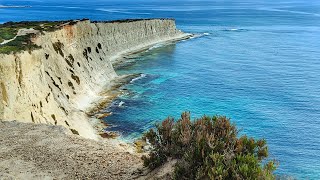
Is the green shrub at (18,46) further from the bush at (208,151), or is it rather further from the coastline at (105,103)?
the bush at (208,151)

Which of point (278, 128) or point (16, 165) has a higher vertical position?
point (16, 165)

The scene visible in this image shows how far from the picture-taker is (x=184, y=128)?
17.2 metres

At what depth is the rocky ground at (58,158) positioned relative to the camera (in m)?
17.4

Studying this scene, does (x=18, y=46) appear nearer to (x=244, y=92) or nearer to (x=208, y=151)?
(x=208, y=151)

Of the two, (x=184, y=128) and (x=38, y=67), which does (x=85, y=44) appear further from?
(x=184, y=128)

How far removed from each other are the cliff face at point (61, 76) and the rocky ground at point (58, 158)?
7596 mm

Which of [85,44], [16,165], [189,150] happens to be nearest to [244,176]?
[189,150]

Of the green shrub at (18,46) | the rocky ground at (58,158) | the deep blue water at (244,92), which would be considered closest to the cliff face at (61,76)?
the green shrub at (18,46)

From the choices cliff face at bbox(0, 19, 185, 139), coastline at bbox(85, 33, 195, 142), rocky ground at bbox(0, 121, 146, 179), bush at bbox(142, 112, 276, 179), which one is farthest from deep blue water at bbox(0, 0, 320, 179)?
rocky ground at bbox(0, 121, 146, 179)

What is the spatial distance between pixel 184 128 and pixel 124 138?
22.2m

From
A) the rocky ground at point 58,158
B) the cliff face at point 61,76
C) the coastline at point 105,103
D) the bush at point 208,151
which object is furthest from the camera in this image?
the coastline at point 105,103

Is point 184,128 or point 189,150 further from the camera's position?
point 184,128

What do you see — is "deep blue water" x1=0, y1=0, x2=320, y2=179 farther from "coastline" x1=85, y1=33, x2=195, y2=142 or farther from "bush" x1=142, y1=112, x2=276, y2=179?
"bush" x1=142, y1=112, x2=276, y2=179

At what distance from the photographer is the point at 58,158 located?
19.2 metres
